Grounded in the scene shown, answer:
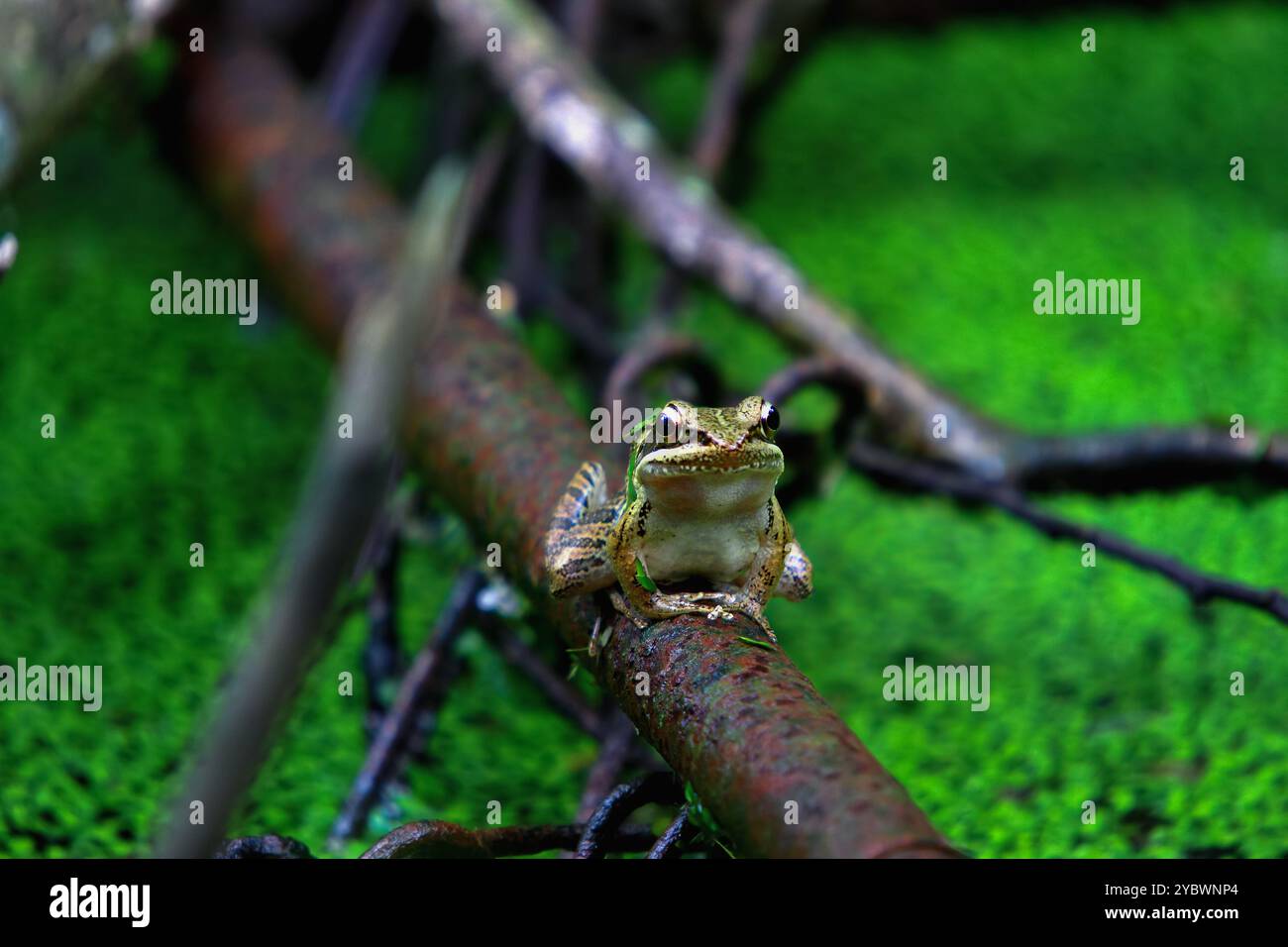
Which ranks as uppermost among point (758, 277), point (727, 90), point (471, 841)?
point (727, 90)

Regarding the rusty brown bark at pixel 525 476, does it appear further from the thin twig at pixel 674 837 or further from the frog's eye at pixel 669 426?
the frog's eye at pixel 669 426

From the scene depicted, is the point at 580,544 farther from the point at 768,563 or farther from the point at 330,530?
the point at 330,530

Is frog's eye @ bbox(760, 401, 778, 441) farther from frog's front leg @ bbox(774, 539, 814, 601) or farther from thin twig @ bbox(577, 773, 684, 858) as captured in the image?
thin twig @ bbox(577, 773, 684, 858)

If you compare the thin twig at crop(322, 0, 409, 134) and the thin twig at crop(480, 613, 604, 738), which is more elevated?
the thin twig at crop(322, 0, 409, 134)

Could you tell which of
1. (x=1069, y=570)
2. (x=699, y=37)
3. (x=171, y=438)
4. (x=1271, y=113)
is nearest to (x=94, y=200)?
(x=171, y=438)

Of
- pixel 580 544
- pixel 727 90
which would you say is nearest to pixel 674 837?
pixel 580 544

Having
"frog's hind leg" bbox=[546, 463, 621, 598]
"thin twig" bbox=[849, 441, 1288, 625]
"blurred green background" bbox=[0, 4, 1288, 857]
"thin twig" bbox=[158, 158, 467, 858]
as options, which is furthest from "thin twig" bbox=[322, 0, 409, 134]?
"thin twig" bbox=[158, 158, 467, 858]
